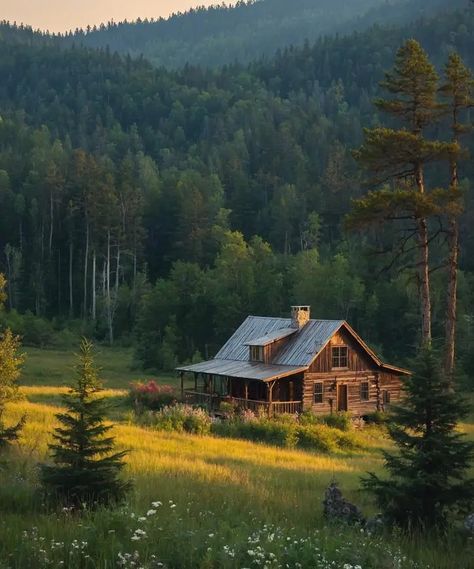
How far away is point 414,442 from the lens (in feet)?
41.4

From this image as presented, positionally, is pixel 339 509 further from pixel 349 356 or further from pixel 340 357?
pixel 349 356

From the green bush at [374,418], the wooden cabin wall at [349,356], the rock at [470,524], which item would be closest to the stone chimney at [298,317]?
the wooden cabin wall at [349,356]

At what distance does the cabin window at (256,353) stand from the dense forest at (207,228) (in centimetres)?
957

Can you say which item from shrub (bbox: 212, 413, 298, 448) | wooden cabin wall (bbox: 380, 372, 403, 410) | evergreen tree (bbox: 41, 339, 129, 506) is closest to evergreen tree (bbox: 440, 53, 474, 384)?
shrub (bbox: 212, 413, 298, 448)

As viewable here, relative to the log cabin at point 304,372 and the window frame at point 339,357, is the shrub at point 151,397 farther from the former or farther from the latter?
the window frame at point 339,357

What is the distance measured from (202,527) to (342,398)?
3313cm

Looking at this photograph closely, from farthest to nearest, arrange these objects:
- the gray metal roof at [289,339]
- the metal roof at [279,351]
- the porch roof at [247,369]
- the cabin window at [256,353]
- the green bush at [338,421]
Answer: the cabin window at [256,353] → the gray metal roof at [289,339] → the metal roof at [279,351] → the porch roof at [247,369] → the green bush at [338,421]

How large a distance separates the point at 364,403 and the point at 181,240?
54.7m

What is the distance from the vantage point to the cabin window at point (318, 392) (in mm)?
42375

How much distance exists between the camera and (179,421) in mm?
32125

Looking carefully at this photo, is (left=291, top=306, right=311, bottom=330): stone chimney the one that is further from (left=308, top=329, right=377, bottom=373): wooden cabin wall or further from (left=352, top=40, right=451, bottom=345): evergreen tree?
(left=352, top=40, right=451, bottom=345): evergreen tree

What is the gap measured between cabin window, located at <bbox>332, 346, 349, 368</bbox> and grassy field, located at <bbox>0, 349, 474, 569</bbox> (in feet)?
72.3

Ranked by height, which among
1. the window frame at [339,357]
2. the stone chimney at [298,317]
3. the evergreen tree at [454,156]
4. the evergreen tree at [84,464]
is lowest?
the evergreen tree at [84,464]

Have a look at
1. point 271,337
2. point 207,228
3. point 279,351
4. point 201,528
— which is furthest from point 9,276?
point 201,528
